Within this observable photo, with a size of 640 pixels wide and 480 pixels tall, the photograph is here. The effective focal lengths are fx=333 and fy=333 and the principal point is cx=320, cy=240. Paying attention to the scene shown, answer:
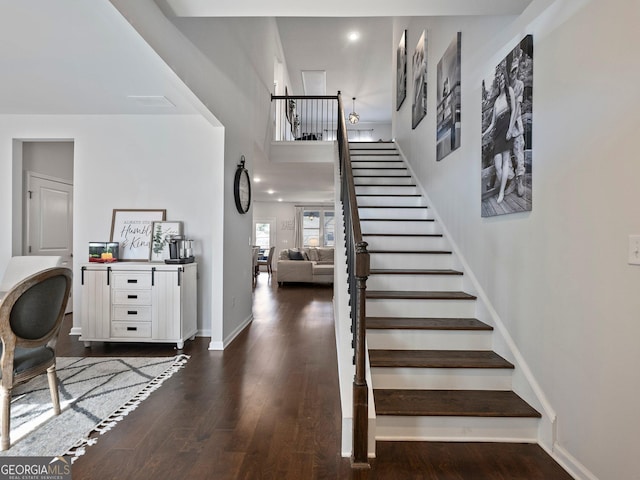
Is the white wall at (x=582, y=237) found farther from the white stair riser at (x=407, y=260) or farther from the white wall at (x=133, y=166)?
the white wall at (x=133, y=166)

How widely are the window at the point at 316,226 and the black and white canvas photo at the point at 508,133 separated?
9.69 metres

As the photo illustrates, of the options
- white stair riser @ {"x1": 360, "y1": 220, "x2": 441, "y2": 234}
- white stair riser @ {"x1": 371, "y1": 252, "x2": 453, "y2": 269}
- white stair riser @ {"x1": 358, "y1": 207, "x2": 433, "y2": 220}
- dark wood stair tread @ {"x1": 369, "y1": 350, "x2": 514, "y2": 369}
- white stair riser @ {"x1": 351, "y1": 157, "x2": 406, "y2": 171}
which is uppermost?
white stair riser @ {"x1": 351, "y1": 157, "x2": 406, "y2": 171}

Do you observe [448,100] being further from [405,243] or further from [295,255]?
[295,255]

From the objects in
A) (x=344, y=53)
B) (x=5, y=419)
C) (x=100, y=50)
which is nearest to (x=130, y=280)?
(x=5, y=419)

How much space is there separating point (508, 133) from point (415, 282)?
1.39 metres

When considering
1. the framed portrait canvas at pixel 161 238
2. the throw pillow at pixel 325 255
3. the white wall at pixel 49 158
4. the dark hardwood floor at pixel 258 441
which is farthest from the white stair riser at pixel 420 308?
the throw pillow at pixel 325 255

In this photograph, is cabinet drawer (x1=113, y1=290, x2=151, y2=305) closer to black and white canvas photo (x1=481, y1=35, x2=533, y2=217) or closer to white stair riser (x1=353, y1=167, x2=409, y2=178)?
white stair riser (x1=353, y1=167, x2=409, y2=178)

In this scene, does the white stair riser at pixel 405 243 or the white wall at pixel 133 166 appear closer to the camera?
the white stair riser at pixel 405 243

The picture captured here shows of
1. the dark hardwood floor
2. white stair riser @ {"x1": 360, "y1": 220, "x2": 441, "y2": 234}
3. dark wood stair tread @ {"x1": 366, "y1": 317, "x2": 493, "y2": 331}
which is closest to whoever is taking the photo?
the dark hardwood floor

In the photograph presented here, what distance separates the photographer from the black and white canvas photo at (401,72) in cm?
557

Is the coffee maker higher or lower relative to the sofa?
higher

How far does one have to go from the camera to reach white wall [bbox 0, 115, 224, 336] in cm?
393

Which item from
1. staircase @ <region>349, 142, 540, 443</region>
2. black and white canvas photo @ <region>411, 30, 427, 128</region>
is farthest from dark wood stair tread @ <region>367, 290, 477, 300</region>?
black and white canvas photo @ <region>411, 30, 427, 128</region>

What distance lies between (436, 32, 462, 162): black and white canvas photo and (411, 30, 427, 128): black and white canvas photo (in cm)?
58
